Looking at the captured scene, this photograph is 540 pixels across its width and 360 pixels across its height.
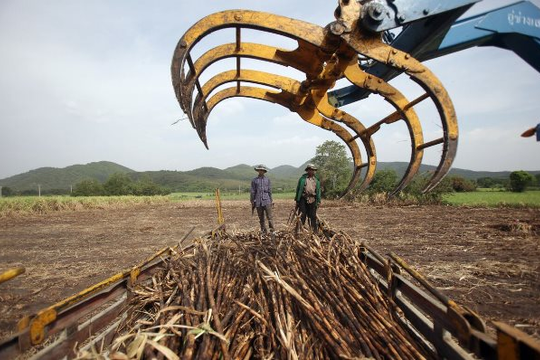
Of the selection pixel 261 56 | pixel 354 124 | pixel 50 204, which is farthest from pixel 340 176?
pixel 261 56

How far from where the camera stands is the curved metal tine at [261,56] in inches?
98.3

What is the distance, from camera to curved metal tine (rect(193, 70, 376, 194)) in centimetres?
319

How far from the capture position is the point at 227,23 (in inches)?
85.5

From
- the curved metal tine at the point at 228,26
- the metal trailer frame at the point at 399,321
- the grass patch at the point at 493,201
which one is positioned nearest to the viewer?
the metal trailer frame at the point at 399,321

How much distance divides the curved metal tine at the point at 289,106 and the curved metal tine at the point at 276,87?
0.34 ft

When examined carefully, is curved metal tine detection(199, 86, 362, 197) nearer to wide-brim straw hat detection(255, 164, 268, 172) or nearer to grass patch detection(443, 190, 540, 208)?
wide-brim straw hat detection(255, 164, 268, 172)

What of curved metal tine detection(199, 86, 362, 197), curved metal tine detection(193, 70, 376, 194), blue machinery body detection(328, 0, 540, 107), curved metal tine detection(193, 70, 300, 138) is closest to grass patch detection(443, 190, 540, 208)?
curved metal tine detection(199, 86, 362, 197)

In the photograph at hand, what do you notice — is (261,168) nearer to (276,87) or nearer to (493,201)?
(276,87)

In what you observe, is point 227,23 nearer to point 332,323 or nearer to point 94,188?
point 332,323

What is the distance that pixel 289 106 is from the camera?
384 cm

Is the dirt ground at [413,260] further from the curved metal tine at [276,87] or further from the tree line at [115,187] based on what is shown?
the tree line at [115,187]

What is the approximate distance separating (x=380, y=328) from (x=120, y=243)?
9221 mm

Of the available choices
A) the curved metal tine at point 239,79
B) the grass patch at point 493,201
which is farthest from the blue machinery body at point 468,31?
the grass patch at point 493,201

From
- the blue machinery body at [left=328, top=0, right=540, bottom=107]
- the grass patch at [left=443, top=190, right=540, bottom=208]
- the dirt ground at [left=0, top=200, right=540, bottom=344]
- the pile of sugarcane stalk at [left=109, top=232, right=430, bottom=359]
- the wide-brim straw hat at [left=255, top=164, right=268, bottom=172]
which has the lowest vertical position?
the dirt ground at [left=0, top=200, right=540, bottom=344]
